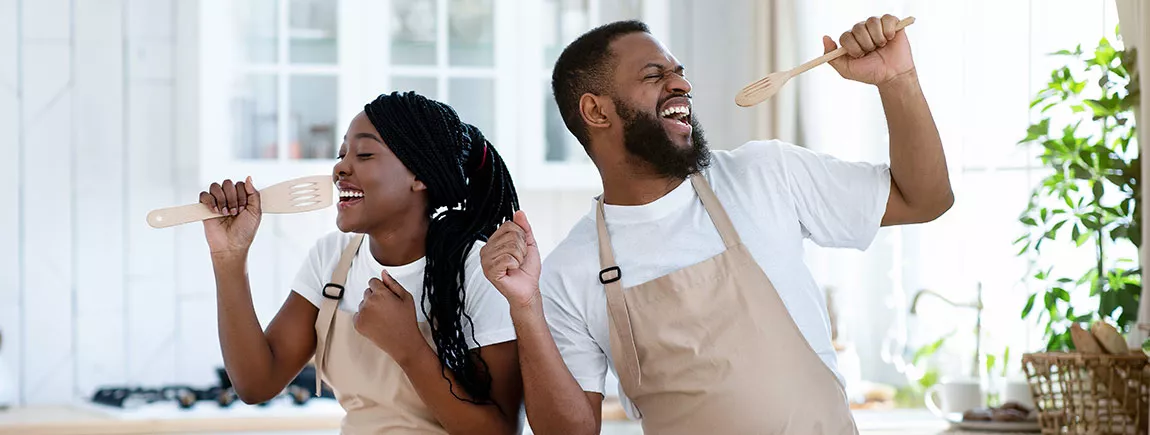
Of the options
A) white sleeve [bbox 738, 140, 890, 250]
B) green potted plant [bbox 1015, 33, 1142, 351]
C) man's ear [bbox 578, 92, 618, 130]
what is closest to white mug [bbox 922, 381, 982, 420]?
green potted plant [bbox 1015, 33, 1142, 351]

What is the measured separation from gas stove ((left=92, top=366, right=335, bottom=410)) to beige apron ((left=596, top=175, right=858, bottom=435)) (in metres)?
1.46

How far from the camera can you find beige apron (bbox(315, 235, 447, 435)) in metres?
1.55

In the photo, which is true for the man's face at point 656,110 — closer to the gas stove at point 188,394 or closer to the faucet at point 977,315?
the faucet at point 977,315

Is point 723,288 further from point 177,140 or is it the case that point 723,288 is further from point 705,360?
point 177,140

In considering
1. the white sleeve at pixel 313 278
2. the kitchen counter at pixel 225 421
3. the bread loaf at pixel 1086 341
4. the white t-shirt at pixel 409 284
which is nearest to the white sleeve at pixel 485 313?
the white t-shirt at pixel 409 284

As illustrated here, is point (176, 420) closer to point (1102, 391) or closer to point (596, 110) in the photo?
point (596, 110)

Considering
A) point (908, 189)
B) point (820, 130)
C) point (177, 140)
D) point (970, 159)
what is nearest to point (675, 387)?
point (908, 189)

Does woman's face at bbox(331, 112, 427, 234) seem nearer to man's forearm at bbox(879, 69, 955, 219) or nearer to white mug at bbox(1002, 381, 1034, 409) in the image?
man's forearm at bbox(879, 69, 955, 219)

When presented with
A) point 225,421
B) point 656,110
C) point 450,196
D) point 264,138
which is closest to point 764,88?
point 656,110

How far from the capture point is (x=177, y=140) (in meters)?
3.18

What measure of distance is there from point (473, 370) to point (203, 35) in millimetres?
1711

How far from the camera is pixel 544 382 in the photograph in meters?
1.45

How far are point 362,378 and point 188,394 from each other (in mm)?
1457

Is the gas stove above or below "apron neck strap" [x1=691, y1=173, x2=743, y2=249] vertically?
below
